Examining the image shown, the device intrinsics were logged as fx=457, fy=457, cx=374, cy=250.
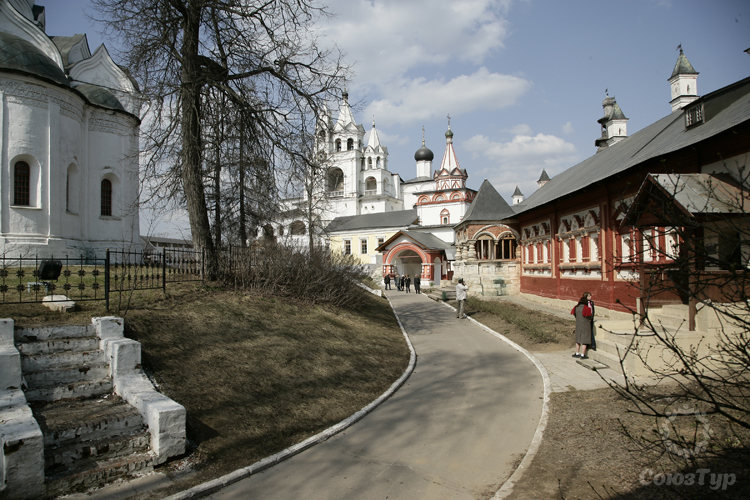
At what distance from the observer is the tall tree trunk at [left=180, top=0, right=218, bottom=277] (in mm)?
11375

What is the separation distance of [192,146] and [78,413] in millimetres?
7600

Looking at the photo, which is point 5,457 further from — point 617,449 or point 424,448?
point 617,449

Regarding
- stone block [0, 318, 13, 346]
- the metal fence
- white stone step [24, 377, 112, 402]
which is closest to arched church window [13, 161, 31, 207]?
the metal fence

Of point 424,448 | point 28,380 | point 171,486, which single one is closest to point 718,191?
point 424,448

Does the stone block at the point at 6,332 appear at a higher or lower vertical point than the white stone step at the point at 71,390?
higher

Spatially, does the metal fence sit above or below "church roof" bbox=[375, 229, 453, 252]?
below

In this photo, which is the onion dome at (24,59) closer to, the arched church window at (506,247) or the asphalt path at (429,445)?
the asphalt path at (429,445)

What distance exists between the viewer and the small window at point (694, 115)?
13.2m

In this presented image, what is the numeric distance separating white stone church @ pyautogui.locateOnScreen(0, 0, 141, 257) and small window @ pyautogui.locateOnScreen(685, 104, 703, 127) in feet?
55.6

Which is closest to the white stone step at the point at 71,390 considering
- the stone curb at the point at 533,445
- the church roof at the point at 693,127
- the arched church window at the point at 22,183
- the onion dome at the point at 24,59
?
the stone curb at the point at 533,445

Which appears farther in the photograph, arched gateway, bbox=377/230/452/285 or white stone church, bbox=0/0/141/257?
arched gateway, bbox=377/230/452/285

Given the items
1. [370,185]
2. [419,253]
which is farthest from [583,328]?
[370,185]

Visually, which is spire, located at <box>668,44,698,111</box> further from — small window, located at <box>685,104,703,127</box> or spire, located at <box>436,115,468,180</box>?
spire, located at <box>436,115,468,180</box>

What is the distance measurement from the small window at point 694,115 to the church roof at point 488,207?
584 inches
